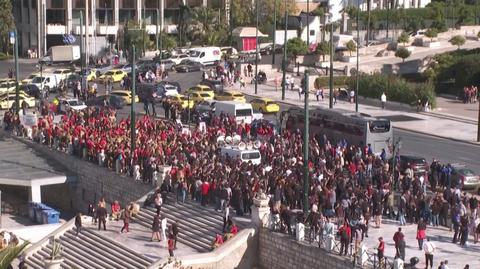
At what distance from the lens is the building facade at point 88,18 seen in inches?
3836

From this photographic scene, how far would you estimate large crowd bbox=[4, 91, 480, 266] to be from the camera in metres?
31.6

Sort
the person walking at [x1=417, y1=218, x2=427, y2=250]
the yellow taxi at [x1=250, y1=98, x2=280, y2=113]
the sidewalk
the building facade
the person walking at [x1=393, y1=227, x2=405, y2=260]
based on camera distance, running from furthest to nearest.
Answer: the building facade, the yellow taxi at [x1=250, y1=98, x2=280, y2=113], the sidewalk, the person walking at [x1=417, y1=218, x2=427, y2=250], the person walking at [x1=393, y1=227, x2=405, y2=260]

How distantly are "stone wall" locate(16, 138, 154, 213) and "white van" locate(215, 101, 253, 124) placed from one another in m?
9.18

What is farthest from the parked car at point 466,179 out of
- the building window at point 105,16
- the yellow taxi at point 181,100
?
the building window at point 105,16

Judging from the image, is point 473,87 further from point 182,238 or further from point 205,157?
point 182,238

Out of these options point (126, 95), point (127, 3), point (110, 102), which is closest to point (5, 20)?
point (127, 3)

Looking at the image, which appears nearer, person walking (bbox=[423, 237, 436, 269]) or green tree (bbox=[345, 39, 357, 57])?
person walking (bbox=[423, 237, 436, 269])

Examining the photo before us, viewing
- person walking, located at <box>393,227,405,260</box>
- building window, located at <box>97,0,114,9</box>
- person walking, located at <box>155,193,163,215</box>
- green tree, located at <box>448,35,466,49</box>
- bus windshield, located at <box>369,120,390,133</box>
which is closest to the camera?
person walking, located at <box>393,227,405,260</box>

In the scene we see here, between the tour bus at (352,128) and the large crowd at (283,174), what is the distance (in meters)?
0.51

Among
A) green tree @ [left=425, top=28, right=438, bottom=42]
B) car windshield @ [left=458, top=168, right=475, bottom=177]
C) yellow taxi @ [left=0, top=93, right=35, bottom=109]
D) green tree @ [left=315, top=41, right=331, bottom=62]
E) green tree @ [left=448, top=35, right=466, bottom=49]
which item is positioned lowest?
yellow taxi @ [left=0, top=93, right=35, bottom=109]

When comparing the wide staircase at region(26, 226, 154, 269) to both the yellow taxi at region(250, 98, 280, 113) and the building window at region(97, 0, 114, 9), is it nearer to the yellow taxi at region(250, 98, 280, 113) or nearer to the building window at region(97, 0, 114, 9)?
the yellow taxi at region(250, 98, 280, 113)

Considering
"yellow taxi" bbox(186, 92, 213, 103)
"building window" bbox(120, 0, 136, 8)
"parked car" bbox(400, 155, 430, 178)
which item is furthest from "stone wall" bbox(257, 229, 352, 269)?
"building window" bbox(120, 0, 136, 8)

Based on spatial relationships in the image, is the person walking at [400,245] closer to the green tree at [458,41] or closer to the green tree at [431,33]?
the green tree at [458,41]

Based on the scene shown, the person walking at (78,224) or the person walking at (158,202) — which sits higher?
the person walking at (158,202)
